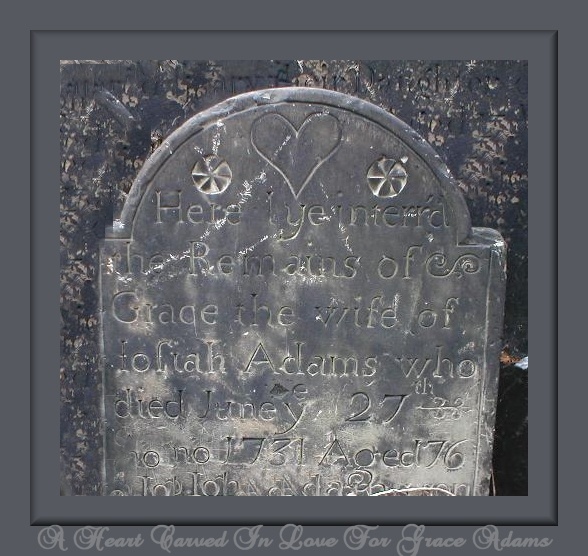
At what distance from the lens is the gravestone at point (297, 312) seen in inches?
134

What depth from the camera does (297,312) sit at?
139 inches

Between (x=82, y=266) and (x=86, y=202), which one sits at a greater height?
(x=86, y=202)

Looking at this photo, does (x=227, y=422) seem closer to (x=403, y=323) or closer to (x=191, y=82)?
(x=403, y=323)

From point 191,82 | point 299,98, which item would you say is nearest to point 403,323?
point 299,98

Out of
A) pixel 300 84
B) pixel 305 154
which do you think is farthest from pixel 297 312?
pixel 300 84

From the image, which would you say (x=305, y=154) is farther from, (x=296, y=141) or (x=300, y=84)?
(x=300, y=84)

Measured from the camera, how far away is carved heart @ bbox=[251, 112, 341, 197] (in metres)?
3.40

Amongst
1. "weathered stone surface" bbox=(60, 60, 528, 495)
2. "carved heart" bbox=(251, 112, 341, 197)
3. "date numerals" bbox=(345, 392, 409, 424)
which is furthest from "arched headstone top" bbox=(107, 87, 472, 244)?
"date numerals" bbox=(345, 392, 409, 424)

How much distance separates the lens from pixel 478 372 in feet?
11.6

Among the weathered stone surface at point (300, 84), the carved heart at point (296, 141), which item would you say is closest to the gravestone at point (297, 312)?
the carved heart at point (296, 141)

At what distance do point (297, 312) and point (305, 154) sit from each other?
2.28ft

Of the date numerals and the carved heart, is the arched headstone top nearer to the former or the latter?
the carved heart

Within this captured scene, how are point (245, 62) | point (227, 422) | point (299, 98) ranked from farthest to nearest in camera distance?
point (245, 62) < point (227, 422) < point (299, 98)

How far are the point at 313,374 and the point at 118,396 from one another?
0.89 m
